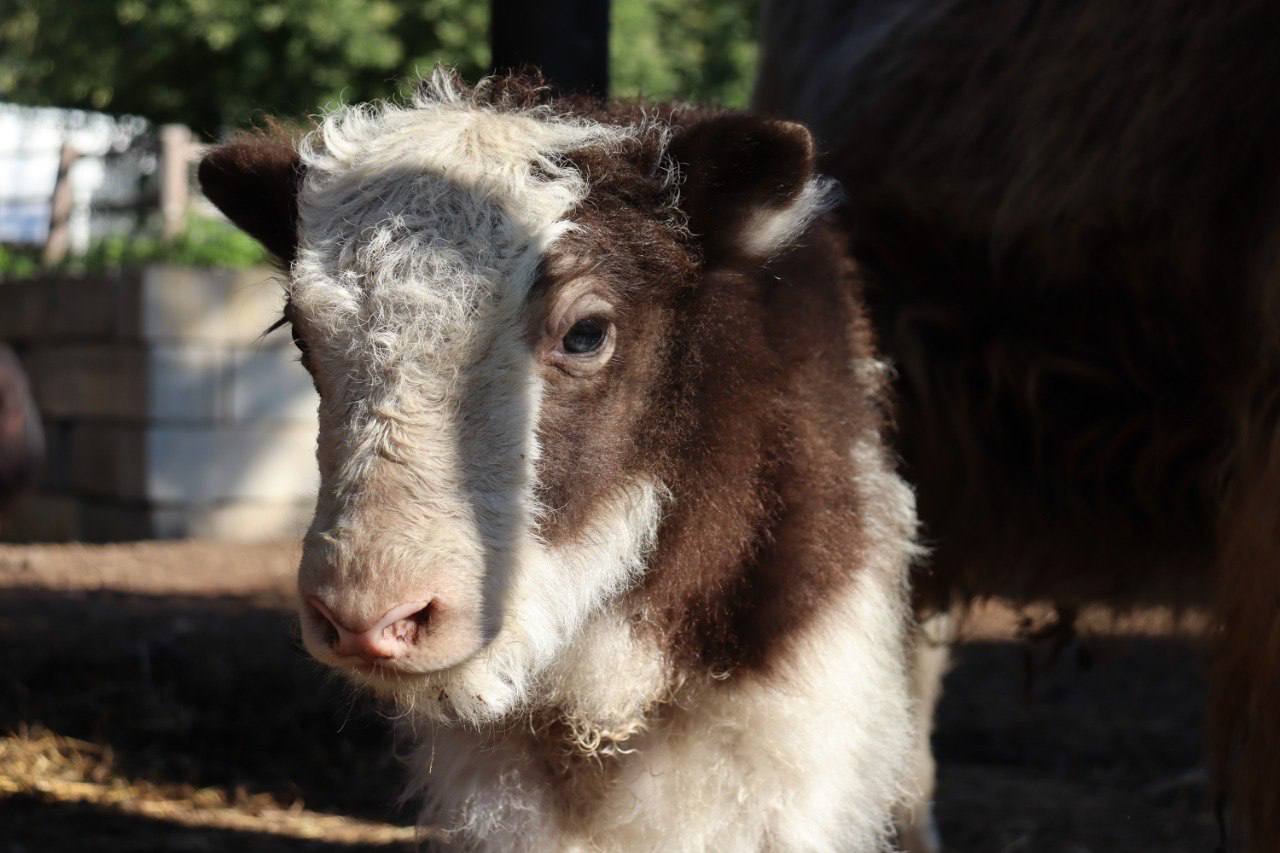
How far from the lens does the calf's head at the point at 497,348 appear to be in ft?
8.13

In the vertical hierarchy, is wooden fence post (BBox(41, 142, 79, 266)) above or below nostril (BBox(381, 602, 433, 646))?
below

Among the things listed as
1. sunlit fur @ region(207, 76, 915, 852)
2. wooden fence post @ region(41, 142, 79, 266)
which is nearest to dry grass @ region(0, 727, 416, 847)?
sunlit fur @ region(207, 76, 915, 852)

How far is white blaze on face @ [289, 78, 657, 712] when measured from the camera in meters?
2.46

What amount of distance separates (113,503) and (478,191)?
24.8ft

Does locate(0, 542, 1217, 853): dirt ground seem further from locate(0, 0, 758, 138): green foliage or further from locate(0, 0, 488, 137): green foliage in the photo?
locate(0, 0, 488, 137): green foliage

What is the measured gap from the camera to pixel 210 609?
693 centimetres

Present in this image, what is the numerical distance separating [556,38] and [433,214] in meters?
1.65

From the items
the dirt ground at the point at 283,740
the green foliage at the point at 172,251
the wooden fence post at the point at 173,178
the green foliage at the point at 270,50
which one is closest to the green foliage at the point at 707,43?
the green foliage at the point at 270,50

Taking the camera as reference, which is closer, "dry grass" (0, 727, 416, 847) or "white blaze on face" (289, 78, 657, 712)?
"white blaze on face" (289, 78, 657, 712)

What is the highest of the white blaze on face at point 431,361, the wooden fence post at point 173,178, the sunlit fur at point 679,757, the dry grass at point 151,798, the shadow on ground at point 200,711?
the white blaze on face at point 431,361

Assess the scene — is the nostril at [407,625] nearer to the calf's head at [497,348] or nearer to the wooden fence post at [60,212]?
the calf's head at [497,348]

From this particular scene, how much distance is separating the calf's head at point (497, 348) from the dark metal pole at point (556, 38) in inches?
45.1

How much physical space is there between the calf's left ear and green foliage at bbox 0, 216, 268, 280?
811 cm

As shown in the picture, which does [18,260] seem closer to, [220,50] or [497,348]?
[220,50]
